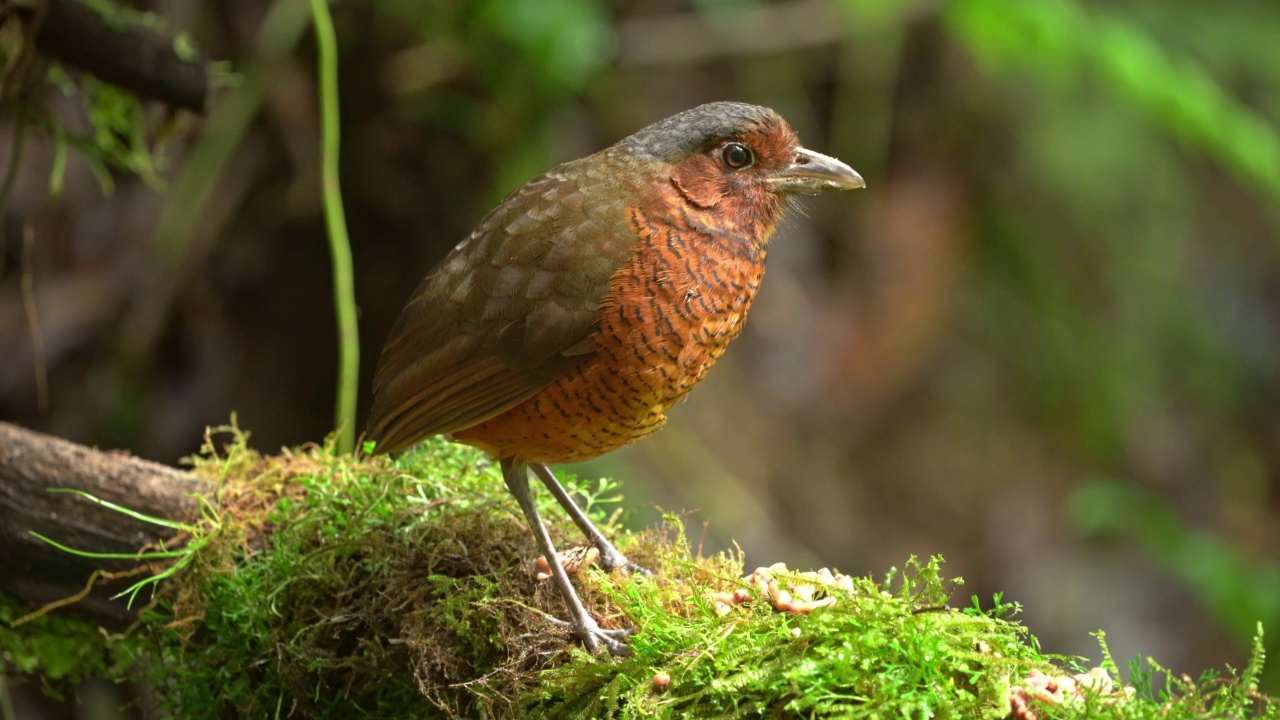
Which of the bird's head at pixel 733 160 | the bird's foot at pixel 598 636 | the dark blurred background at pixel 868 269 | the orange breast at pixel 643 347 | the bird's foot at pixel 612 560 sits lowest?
the bird's foot at pixel 598 636

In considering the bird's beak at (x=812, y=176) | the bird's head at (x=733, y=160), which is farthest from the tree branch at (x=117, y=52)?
the bird's beak at (x=812, y=176)

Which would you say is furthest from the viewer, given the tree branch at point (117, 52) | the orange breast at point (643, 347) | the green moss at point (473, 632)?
the tree branch at point (117, 52)

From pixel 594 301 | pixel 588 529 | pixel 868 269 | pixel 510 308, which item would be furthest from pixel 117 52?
pixel 868 269

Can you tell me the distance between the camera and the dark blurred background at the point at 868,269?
5.20m

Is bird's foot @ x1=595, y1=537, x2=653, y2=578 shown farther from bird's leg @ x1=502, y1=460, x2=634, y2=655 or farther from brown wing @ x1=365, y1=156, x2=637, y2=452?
brown wing @ x1=365, y1=156, x2=637, y2=452

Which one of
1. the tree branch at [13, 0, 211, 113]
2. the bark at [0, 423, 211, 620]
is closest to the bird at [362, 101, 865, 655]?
the bark at [0, 423, 211, 620]

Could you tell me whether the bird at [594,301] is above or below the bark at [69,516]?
above

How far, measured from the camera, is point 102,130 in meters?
3.93

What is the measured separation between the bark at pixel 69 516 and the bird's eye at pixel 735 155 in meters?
1.62

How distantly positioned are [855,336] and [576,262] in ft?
15.9

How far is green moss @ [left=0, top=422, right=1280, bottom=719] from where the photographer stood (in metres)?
1.99

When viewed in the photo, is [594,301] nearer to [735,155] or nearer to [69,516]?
[735,155]

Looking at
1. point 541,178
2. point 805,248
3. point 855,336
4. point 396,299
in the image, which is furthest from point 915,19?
point 541,178

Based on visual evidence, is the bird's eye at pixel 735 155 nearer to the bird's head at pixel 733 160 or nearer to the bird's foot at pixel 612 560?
the bird's head at pixel 733 160
